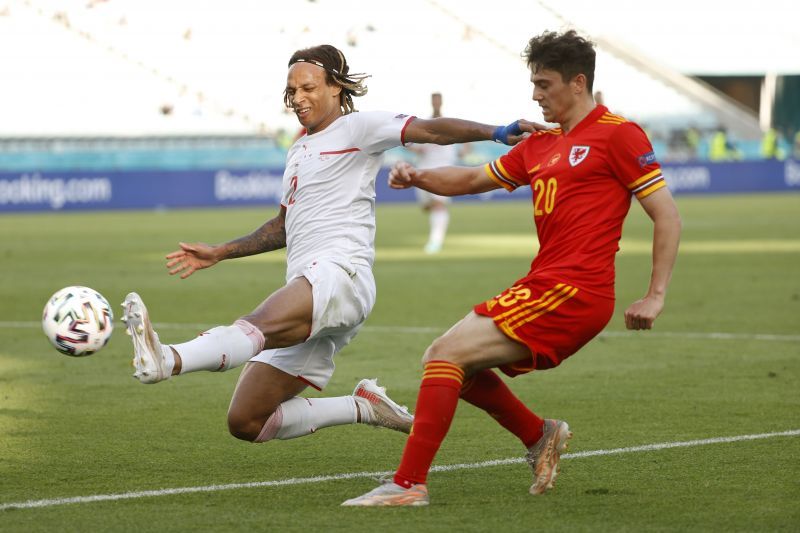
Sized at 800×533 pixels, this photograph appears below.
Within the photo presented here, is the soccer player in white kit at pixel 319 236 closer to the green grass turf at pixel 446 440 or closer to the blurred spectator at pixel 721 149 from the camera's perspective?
the green grass turf at pixel 446 440

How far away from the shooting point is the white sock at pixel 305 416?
21.0 ft

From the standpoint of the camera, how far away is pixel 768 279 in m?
16.5

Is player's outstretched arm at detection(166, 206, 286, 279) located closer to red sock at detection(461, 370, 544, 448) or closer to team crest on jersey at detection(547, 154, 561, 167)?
red sock at detection(461, 370, 544, 448)

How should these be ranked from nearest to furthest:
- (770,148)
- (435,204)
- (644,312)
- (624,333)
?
(644,312) < (624,333) < (435,204) < (770,148)

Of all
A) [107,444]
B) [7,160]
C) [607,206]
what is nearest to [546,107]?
[607,206]

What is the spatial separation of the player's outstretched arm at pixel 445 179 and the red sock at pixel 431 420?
0.94 meters

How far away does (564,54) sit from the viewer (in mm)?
5594

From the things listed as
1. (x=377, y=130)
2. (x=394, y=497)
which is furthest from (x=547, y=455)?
(x=377, y=130)

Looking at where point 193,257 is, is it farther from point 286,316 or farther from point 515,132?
point 515,132

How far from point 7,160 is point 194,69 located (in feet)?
31.0

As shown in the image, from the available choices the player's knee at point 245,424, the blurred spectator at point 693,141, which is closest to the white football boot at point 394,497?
the player's knee at point 245,424

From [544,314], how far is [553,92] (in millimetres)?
927

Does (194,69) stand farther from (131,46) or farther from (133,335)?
(133,335)

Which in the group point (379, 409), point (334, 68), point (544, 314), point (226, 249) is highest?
point (334, 68)
